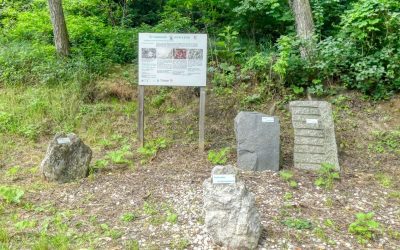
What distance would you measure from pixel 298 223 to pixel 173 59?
2856 millimetres

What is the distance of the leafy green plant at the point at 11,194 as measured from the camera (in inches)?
164

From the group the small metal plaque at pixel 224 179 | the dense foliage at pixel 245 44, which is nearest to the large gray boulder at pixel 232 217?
the small metal plaque at pixel 224 179

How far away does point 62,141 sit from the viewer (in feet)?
15.5

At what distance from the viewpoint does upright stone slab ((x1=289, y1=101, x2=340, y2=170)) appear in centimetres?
492

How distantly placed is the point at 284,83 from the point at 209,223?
406cm

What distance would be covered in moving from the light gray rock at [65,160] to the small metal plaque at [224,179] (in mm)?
2071

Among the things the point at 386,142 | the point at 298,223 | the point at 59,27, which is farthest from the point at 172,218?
the point at 59,27

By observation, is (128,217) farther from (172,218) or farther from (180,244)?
(180,244)

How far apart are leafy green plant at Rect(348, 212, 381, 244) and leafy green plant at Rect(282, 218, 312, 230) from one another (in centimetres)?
37

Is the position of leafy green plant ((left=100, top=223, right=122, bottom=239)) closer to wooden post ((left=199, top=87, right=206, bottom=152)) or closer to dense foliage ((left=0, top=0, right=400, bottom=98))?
wooden post ((left=199, top=87, right=206, bottom=152))

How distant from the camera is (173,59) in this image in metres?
5.40

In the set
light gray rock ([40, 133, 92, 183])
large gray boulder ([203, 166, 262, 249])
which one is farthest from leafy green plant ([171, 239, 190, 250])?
light gray rock ([40, 133, 92, 183])

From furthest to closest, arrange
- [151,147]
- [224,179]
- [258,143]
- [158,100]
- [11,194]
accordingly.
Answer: [158,100]
[151,147]
[258,143]
[11,194]
[224,179]

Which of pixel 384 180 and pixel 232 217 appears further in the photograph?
pixel 384 180
